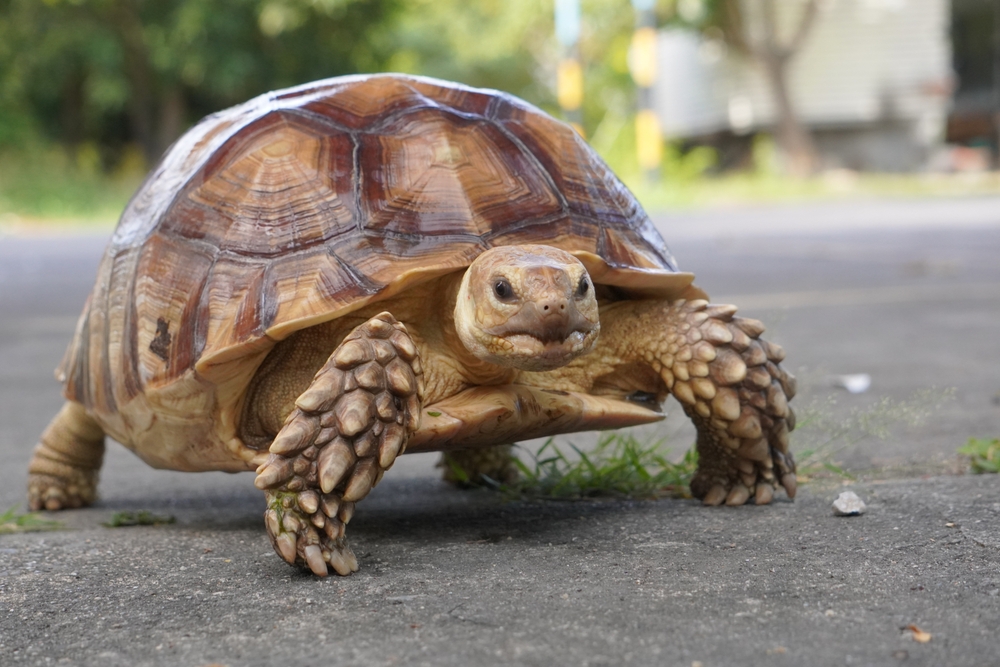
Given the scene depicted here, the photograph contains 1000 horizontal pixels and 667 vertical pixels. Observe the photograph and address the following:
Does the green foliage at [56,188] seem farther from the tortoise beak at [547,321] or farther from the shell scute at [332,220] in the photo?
the tortoise beak at [547,321]

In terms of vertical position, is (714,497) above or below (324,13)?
below

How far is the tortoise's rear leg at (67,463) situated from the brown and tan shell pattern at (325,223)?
14.3 inches

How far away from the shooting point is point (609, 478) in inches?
107

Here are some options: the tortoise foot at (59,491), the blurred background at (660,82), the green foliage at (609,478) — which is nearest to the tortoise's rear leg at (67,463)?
the tortoise foot at (59,491)

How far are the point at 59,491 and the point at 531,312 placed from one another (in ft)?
5.34

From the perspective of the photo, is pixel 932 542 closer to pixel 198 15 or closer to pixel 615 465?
pixel 615 465

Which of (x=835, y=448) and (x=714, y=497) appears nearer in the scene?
(x=714, y=497)

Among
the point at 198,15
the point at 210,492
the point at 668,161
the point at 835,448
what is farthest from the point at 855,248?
the point at 198,15

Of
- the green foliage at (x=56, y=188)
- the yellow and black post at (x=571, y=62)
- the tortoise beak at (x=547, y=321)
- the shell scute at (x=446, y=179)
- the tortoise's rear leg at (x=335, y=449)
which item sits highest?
the yellow and black post at (x=571, y=62)

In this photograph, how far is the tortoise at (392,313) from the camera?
79.7 inches

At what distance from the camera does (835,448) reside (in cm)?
313

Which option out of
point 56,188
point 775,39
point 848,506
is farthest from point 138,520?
point 775,39

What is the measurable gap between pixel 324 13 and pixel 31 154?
587 centimetres

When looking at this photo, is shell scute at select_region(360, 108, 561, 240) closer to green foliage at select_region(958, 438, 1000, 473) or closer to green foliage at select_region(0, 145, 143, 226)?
green foliage at select_region(958, 438, 1000, 473)
